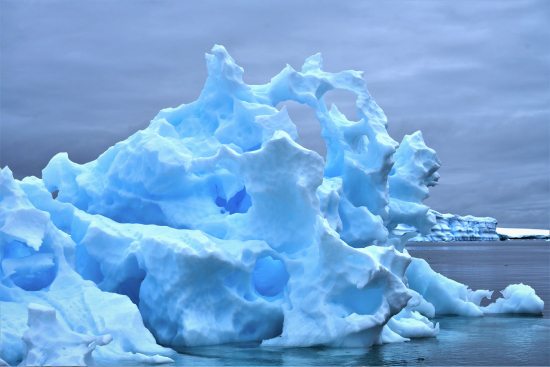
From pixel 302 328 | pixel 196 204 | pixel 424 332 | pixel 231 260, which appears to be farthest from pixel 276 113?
pixel 424 332

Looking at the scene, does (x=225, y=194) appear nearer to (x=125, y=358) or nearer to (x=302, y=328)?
(x=302, y=328)

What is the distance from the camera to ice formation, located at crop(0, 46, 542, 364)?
1304 cm

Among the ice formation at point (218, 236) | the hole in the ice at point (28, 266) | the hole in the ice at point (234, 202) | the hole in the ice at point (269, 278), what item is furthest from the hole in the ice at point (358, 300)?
the hole in the ice at point (28, 266)

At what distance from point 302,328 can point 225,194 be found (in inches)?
184

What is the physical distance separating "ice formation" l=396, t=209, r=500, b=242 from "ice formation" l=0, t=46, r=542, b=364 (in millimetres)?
103609

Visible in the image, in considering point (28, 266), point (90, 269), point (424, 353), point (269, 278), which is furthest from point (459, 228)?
point (28, 266)

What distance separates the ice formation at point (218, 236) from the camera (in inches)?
513

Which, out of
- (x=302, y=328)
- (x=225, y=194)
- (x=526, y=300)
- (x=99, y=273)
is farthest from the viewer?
(x=526, y=300)

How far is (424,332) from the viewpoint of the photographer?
15.5 metres

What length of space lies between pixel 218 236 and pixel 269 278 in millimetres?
1590

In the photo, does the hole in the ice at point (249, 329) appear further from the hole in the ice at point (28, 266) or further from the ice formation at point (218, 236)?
the hole in the ice at point (28, 266)

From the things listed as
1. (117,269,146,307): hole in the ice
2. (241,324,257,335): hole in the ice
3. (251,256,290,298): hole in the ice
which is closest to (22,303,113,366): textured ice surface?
(241,324,257,335): hole in the ice

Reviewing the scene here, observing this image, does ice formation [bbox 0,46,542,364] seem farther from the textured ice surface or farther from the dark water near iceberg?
the dark water near iceberg

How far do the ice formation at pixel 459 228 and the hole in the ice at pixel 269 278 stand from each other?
106m
